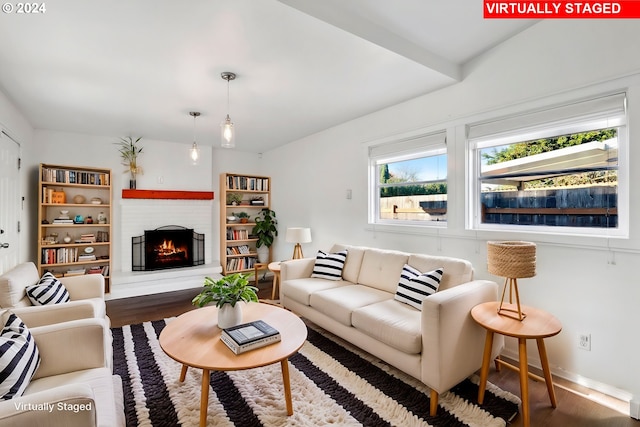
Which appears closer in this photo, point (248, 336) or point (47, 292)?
point (248, 336)

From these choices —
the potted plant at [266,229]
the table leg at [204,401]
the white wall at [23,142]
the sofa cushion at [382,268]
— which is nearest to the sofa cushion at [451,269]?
the sofa cushion at [382,268]

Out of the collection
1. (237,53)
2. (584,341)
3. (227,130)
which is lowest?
(584,341)

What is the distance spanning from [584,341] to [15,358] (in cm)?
331

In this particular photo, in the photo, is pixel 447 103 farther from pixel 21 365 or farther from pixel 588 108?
pixel 21 365

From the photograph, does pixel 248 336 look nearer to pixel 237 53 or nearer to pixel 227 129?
pixel 227 129

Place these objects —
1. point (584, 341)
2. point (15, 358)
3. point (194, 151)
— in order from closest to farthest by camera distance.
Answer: point (15, 358), point (584, 341), point (194, 151)

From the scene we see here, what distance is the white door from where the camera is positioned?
9.48ft

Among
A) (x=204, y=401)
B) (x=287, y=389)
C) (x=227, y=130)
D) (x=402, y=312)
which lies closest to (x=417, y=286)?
(x=402, y=312)

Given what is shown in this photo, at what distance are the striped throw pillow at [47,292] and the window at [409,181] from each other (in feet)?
10.1

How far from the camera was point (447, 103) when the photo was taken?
290 cm

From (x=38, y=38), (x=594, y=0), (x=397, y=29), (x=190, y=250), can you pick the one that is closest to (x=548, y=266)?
(x=594, y=0)

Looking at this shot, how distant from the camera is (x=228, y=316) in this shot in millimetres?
2082

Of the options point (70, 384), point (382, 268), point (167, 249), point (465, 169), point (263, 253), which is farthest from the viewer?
point (263, 253)

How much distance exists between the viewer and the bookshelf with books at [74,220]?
13.4 feet
